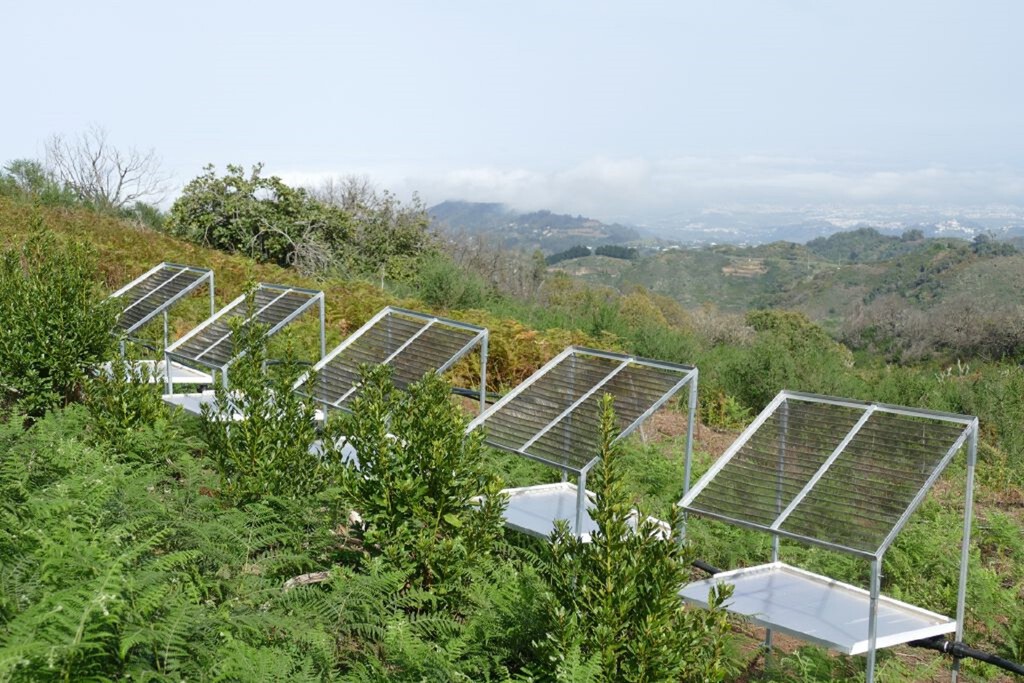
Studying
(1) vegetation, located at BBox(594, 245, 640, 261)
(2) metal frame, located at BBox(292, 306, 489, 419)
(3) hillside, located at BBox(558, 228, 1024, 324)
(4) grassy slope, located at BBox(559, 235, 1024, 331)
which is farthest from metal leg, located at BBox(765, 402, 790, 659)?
(1) vegetation, located at BBox(594, 245, 640, 261)

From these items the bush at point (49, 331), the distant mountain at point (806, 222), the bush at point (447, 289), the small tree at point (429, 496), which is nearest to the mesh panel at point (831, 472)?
the small tree at point (429, 496)

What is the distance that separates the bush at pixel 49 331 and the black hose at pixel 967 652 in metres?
7.85

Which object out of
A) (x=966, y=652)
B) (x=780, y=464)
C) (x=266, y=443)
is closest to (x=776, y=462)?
(x=780, y=464)

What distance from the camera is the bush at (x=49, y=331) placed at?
31.1 feet

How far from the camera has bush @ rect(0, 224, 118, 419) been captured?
9.48 metres

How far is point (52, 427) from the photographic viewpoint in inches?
290

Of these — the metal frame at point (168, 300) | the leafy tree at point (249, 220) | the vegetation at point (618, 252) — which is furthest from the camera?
the vegetation at point (618, 252)

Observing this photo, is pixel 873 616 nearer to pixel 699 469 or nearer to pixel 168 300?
pixel 699 469

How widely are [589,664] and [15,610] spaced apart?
2335mm

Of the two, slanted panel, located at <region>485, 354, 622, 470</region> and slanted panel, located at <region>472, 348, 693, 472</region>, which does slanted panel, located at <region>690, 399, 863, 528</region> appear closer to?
slanted panel, located at <region>472, 348, 693, 472</region>

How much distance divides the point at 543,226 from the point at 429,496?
4483 inches

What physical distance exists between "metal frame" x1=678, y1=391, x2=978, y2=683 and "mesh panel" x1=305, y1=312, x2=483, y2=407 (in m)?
2.77

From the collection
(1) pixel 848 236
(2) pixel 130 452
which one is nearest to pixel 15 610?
(2) pixel 130 452

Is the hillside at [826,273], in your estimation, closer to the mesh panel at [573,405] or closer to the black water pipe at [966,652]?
the mesh panel at [573,405]
